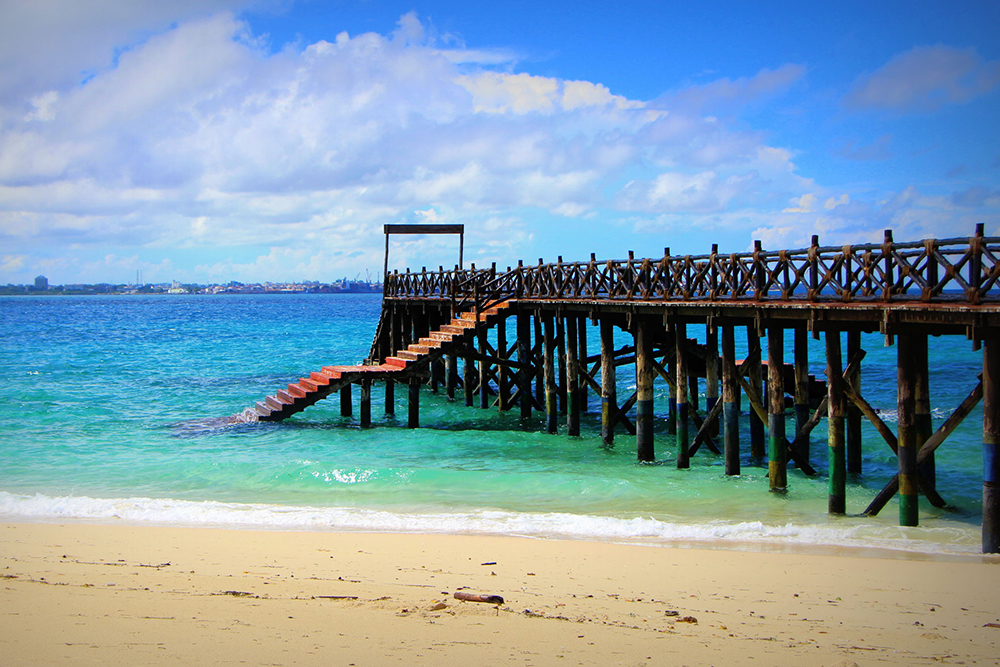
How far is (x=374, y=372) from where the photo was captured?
2058cm

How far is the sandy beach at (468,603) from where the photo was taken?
609 centimetres

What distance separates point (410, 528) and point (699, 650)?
5.98 meters

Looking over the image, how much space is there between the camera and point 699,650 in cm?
620

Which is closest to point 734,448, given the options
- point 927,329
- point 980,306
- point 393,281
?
point 927,329

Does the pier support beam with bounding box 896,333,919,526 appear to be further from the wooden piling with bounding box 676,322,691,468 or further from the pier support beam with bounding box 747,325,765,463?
the wooden piling with bounding box 676,322,691,468

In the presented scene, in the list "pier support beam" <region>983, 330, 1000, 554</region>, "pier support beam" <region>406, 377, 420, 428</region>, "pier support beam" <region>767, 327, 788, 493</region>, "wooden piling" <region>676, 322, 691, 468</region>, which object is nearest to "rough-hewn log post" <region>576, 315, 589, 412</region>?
"pier support beam" <region>406, 377, 420, 428</region>

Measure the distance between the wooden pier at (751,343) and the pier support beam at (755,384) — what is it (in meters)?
0.04

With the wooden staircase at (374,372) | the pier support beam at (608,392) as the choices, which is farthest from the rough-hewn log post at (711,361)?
the wooden staircase at (374,372)

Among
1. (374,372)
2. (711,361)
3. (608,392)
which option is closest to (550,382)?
(608,392)

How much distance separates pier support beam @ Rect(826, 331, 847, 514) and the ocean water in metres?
0.33

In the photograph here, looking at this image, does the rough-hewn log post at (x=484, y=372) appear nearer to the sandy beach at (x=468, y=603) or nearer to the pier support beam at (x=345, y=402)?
the pier support beam at (x=345, y=402)

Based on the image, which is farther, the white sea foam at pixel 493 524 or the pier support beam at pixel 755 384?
the pier support beam at pixel 755 384

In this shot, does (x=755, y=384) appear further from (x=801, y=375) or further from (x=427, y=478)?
(x=427, y=478)

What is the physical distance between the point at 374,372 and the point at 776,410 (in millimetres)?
10879
